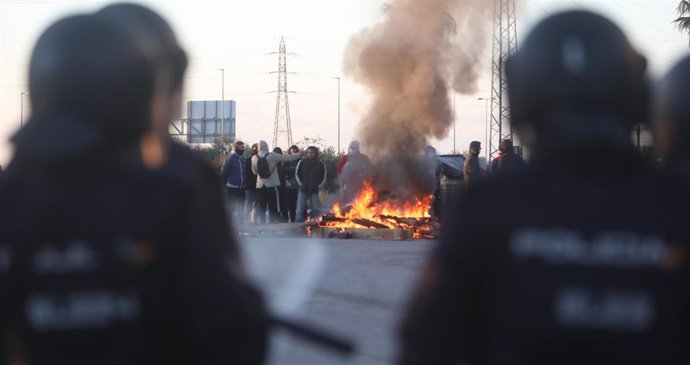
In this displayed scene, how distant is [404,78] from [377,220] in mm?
4812

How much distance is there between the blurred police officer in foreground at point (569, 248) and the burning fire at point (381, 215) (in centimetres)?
1728

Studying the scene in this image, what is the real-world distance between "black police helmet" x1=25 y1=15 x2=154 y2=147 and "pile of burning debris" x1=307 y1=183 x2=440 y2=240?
16932mm

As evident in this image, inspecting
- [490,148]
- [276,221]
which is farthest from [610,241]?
[490,148]

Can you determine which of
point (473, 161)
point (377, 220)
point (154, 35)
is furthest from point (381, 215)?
point (154, 35)

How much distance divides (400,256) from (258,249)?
11733 mm

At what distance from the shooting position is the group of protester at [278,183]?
22500 mm

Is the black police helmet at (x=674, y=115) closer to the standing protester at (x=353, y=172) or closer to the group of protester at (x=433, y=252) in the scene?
the group of protester at (x=433, y=252)

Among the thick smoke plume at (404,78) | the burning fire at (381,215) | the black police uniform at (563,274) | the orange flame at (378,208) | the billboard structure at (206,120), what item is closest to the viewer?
the black police uniform at (563,274)

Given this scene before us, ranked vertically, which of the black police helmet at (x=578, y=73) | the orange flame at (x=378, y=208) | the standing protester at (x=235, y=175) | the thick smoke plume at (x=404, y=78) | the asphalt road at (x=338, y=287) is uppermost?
the thick smoke plume at (x=404, y=78)

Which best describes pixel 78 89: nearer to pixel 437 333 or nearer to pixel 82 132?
pixel 82 132

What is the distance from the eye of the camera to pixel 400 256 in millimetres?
14852

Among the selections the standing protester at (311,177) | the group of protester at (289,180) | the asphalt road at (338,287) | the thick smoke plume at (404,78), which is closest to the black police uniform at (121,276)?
the asphalt road at (338,287)

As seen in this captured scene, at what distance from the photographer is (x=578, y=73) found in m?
2.57

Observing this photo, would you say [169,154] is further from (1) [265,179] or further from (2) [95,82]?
(1) [265,179]
